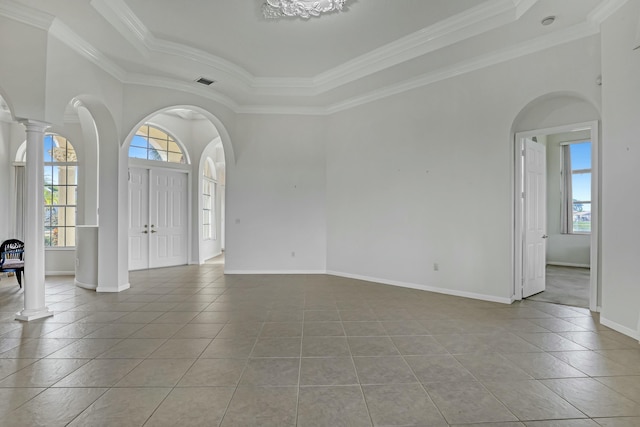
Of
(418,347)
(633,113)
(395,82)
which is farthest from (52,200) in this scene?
(633,113)

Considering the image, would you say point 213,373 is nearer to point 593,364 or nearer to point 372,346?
point 372,346

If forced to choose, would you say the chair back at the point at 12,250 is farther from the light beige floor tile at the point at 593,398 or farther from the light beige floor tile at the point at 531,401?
the light beige floor tile at the point at 593,398

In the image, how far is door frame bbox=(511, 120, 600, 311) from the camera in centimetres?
382

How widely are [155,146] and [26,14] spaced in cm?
406

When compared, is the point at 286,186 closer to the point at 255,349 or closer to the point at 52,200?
the point at 255,349

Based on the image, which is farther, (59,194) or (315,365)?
(59,194)

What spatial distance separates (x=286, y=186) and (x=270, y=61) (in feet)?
A: 7.81

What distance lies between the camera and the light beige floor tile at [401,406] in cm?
184

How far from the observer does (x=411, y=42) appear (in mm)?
4398

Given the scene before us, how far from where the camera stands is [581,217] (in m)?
7.57

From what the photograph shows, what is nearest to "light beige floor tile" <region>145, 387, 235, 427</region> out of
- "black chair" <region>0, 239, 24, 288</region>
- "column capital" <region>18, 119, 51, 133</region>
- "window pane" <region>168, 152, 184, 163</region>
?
"column capital" <region>18, 119, 51, 133</region>

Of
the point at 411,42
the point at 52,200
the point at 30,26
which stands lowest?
the point at 52,200

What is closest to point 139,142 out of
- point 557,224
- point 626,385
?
point 626,385

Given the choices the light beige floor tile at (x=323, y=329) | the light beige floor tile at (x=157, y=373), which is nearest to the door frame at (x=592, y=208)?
the light beige floor tile at (x=323, y=329)
